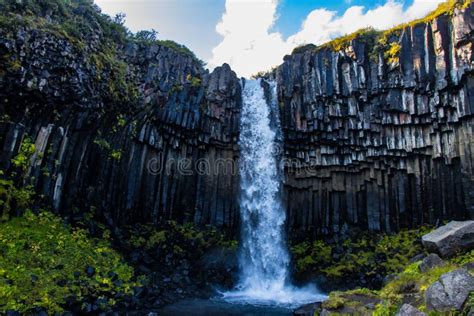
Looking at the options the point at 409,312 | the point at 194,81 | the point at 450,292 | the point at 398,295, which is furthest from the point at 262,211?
the point at 450,292

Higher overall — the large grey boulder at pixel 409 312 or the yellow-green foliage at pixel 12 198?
the yellow-green foliage at pixel 12 198

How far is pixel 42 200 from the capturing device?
51.0ft

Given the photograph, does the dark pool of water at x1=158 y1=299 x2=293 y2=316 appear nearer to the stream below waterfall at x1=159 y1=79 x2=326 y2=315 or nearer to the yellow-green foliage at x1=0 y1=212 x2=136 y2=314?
the stream below waterfall at x1=159 y1=79 x2=326 y2=315

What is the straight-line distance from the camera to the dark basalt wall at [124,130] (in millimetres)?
14961

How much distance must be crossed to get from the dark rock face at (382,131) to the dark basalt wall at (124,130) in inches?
178

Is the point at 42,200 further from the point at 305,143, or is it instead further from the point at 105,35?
the point at 305,143

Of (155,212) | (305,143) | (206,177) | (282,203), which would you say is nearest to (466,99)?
(305,143)

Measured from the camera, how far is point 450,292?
7227 mm

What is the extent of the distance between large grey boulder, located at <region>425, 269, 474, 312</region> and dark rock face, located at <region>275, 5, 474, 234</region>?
14131 millimetres

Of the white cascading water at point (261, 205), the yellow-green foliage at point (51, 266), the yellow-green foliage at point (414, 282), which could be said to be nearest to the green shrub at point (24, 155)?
the yellow-green foliage at point (51, 266)

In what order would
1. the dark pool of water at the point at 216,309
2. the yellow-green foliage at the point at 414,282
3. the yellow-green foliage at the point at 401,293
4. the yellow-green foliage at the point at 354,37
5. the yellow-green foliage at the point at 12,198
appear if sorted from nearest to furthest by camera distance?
1. the yellow-green foliage at the point at 401,293
2. the yellow-green foliage at the point at 414,282
3. the yellow-green foliage at the point at 12,198
4. the dark pool of water at the point at 216,309
5. the yellow-green foliage at the point at 354,37

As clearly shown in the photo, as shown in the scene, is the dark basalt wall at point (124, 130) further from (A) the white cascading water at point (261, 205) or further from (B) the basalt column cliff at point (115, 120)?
(A) the white cascading water at point (261, 205)

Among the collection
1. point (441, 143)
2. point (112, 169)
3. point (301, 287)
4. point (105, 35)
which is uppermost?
point (105, 35)

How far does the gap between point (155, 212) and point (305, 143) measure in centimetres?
1052
